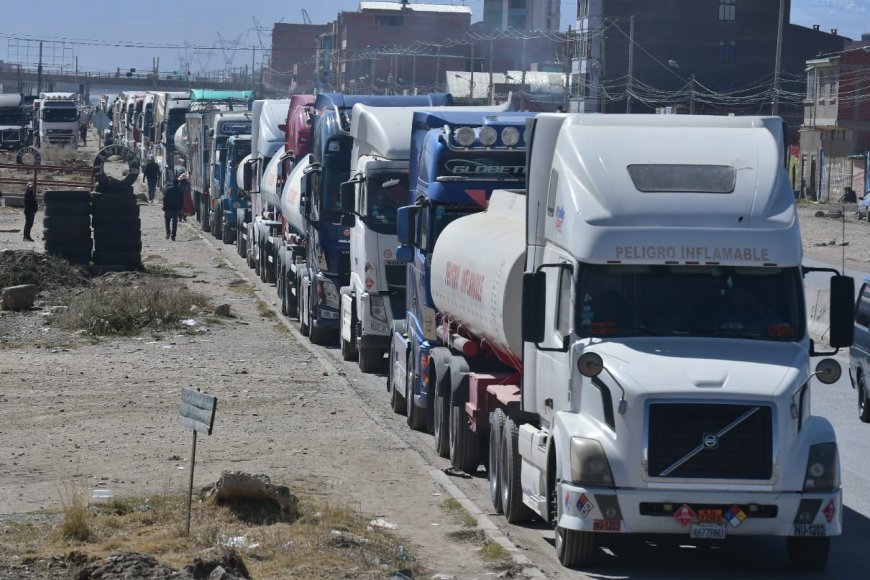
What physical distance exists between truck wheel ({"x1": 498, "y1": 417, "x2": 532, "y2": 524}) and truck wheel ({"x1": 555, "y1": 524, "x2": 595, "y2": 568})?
1.40 m

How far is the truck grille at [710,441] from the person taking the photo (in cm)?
1025

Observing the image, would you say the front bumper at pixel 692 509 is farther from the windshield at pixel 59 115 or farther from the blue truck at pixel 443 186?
the windshield at pixel 59 115

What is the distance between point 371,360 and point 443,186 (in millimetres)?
6385

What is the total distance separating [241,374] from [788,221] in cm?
1241

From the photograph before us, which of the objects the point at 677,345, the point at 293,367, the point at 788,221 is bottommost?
the point at 293,367

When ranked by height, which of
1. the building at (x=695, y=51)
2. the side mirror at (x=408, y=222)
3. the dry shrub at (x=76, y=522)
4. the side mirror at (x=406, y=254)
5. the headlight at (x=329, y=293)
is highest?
the building at (x=695, y=51)

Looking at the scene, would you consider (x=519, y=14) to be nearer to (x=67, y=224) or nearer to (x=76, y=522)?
(x=67, y=224)

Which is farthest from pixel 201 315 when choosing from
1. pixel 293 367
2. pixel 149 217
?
pixel 149 217

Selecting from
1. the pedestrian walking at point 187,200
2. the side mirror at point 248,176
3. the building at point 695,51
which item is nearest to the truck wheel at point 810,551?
the side mirror at point 248,176

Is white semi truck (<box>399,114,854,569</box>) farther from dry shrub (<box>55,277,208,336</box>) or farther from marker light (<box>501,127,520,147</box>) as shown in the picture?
dry shrub (<box>55,277,208,336</box>)

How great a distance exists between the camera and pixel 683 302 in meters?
11.0

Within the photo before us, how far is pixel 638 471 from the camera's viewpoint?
10.3 metres

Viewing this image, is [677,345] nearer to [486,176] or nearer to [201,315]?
[486,176]

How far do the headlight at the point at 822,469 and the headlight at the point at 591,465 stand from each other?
1.42 metres
